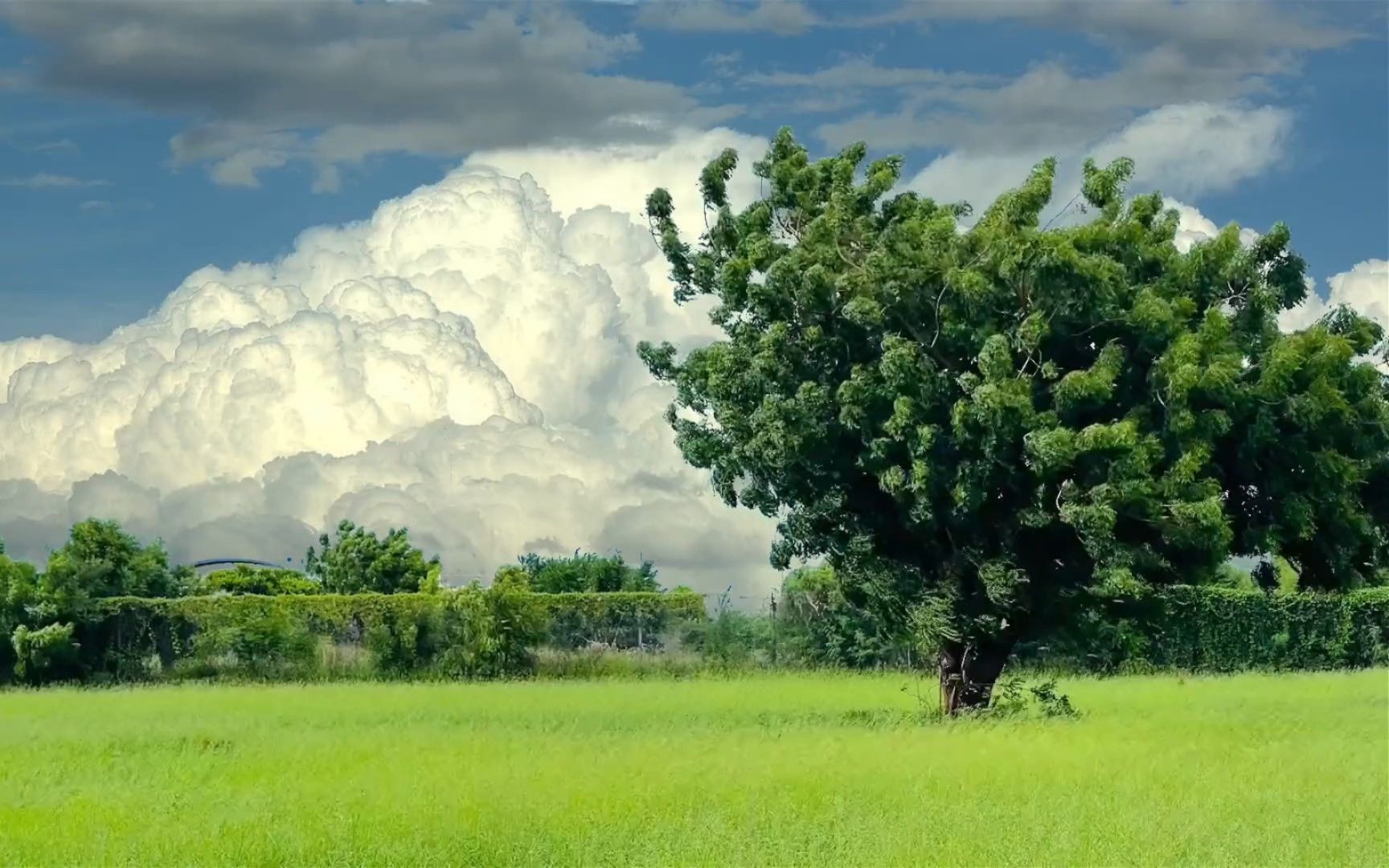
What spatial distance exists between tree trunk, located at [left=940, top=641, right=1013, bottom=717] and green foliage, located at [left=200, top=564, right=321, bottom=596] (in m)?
29.7

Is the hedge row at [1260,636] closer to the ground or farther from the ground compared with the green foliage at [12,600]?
closer to the ground

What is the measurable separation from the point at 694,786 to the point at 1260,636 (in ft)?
89.6

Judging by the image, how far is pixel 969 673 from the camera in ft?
83.6

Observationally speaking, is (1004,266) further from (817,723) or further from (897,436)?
(817,723)

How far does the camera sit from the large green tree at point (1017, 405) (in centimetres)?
2222

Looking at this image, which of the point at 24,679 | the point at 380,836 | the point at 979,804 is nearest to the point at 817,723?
the point at 979,804

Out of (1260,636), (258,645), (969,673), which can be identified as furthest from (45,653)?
(1260,636)

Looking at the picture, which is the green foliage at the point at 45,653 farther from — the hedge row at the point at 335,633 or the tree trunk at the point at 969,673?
the tree trunk at the point at 969,673

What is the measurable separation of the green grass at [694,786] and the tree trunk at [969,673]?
819mm

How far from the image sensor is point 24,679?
1521 inches

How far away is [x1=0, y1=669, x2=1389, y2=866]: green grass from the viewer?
13070 millimetres

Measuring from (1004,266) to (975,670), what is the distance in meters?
6.61

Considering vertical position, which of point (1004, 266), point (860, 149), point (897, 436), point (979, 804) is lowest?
point (979, 804)

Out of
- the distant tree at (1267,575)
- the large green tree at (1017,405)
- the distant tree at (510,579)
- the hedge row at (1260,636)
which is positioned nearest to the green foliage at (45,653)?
the distant tree at (510,579)
